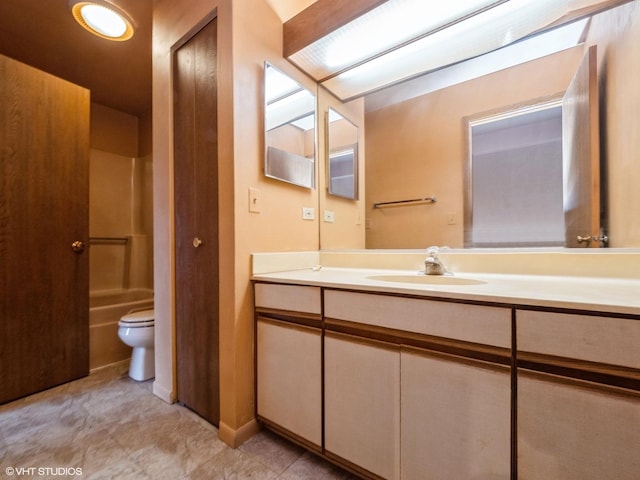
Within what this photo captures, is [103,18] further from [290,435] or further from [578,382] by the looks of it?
[578,382]

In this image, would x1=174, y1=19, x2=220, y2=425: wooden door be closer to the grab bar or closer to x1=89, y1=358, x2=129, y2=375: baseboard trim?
x1=89, y1=358, x2=129, y2=375: baseboard trim

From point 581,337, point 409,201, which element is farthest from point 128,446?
point 409,201

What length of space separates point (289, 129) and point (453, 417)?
1573mm

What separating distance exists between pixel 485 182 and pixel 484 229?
26 centimetres

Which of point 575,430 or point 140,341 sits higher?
point 575,430

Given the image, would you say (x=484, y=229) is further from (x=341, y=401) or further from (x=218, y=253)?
(x=218, y=253)

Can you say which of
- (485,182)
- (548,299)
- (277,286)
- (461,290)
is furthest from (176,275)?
(485,182)

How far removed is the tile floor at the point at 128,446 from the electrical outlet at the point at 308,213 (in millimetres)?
1186

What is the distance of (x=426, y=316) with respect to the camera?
33.9 inches

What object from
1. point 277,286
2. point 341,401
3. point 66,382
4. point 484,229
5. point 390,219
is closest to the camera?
point 341,401

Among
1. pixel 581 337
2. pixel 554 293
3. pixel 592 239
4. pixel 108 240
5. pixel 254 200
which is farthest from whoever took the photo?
pixel 108 240

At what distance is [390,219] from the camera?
173 cm

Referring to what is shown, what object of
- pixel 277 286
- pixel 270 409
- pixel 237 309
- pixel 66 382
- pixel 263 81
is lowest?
pixel 66 382

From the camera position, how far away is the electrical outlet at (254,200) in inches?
52.9
